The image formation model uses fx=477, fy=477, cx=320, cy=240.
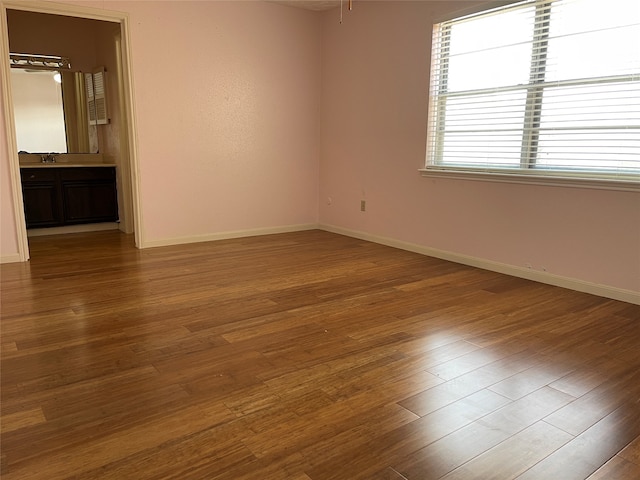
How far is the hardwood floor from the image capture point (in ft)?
5.32

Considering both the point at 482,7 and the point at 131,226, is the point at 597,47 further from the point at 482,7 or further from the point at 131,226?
the point at 131,226

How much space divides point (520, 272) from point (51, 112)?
575cm

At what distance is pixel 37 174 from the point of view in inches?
214

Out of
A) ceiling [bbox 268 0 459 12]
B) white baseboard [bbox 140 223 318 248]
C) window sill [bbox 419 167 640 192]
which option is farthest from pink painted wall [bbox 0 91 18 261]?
window sill [bbox 419 167 640 192]

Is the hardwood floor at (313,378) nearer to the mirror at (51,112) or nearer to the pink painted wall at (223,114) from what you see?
the pink painted wall at (223,114)

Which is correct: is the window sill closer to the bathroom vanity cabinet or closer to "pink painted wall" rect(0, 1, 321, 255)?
"pink painted wall" rect(0, 1, 321, 255)

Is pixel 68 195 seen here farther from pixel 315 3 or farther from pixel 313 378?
pixel 313 378

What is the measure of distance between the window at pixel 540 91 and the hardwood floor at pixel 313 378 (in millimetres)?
1066

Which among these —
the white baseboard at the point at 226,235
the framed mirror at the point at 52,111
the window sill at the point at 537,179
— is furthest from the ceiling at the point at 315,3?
the framed mirror at the point at 52,111

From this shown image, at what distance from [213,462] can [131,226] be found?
15.5 ft

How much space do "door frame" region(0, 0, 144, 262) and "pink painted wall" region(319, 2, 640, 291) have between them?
7.45 feet

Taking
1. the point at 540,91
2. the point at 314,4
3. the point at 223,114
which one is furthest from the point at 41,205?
the point at 540,91

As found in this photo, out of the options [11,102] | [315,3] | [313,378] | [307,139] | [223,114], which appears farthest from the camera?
[307,139]

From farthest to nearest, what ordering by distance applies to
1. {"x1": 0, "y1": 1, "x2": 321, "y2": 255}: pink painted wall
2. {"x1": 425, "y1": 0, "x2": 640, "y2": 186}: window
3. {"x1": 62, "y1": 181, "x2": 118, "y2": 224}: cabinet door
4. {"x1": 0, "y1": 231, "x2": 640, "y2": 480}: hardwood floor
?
{"x1": 62, "y1": 181, "x2": 118, "y2": 224}: cabinet door, {"x1": 0, "y1": 1, "x2": 321, "y2": 255}: pink painted wall, {"x1": 425, "y1": 0, "x2": 640, "y2": 186}: window, {"x1": 0, "y1": 231, "x2": 640, "y2": 480}: hardwood floor
